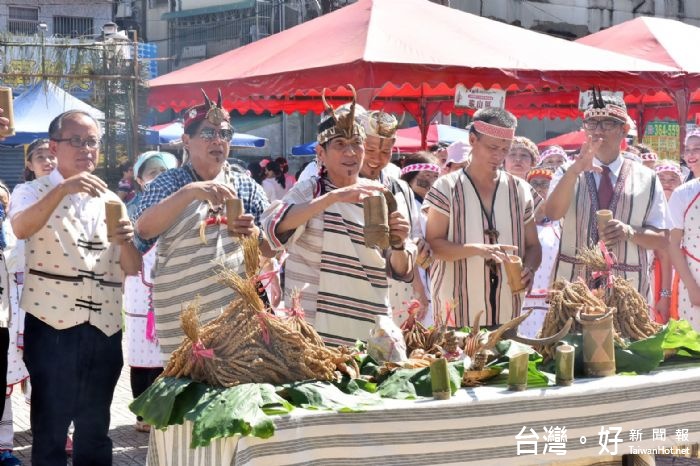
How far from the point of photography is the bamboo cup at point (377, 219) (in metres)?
4.06

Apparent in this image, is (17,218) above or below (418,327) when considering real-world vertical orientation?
above

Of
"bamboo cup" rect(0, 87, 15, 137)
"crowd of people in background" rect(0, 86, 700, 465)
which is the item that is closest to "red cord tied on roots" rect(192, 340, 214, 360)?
"crowd of people in background" rect(0, 86, 700, 465)

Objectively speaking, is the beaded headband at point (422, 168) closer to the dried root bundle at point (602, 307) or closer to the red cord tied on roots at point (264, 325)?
the dried root bundle at point (602, 307)

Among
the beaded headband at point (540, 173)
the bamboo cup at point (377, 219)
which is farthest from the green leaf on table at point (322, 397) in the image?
the beaded headband at point (540, 173)

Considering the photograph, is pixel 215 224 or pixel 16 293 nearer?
pixel 215 224

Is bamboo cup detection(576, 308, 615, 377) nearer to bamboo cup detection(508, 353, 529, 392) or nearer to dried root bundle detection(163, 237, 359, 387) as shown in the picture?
bamboo cup detection(508, 353, 529, 392)

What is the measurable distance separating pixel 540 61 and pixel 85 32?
20.5 meters

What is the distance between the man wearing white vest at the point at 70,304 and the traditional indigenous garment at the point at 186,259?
0.15 meters

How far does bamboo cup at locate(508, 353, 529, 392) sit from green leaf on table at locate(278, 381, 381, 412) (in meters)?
0.53

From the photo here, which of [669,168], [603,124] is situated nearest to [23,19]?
[669,168]

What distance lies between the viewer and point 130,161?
13336 mm

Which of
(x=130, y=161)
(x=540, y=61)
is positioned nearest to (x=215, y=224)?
(x=540, y=61)

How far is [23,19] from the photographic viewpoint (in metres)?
26.4

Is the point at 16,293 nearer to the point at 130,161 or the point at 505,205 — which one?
the point at 505,205
